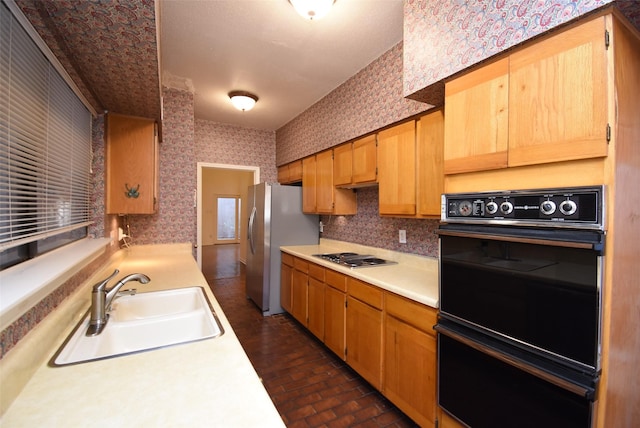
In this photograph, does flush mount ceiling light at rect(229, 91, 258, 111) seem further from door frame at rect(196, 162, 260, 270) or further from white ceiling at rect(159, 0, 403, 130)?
door frame at rect(196, 162, 260, 270)

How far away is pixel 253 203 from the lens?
13.5 ft

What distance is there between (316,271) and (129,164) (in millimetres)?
1887

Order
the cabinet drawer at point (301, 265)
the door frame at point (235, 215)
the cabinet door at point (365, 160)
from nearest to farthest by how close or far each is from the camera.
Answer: the cabinet door at point (365, 160)
the cabinet drawer at point (301, 265)
the door frame at point (235, 215)

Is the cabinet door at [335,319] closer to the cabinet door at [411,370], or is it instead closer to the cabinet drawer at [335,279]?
the cabinet drawer at [335,279]

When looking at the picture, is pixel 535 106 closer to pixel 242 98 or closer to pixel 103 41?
pixel 103 41

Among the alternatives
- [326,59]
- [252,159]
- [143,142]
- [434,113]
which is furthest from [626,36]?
[252,159]

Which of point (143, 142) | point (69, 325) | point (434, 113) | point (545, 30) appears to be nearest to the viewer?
point (545, 30)

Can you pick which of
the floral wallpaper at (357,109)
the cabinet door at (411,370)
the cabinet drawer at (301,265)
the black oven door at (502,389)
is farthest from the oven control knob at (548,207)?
the cabinet drawer at (301,265)

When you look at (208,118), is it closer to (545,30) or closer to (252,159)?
(252,159)

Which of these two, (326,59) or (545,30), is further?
(326,59)

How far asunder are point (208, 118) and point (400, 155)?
10.8 feet

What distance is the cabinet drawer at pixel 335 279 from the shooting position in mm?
2465

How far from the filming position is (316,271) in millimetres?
2918

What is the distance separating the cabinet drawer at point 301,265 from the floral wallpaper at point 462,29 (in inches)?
77.5
